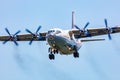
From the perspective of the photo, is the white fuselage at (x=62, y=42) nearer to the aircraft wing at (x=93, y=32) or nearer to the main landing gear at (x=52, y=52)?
the main landing gear at (x=52, y=52)

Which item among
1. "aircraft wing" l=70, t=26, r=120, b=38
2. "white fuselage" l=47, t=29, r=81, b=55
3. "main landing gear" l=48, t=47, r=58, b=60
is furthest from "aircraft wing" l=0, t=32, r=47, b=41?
"white fuselage" l=47, t=29, r=81, b=55

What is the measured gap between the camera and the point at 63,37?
257 feet

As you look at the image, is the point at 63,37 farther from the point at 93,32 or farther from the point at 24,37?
the point at 24,37

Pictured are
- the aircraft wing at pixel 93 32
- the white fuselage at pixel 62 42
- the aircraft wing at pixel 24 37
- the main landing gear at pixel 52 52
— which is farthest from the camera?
the aircraft wing at pixel 24 37

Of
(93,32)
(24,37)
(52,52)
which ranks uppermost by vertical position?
(93,32)

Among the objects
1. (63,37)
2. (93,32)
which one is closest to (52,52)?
(63,37)

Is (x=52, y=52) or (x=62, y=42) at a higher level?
(x=62, y=42)

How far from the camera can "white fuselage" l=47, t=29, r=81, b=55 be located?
76.8 meters

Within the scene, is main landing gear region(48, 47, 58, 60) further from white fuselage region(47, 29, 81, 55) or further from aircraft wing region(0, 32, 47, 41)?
aircraft wing region(0, 32, 47, 41)

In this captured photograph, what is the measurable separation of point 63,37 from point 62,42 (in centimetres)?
99

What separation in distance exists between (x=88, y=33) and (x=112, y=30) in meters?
3.57

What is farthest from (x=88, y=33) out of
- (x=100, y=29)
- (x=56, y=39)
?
(x=56, y=39)

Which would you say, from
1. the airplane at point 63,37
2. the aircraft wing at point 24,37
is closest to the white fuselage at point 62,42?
the airplane at point 63,37

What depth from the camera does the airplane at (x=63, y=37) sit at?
77438mm
